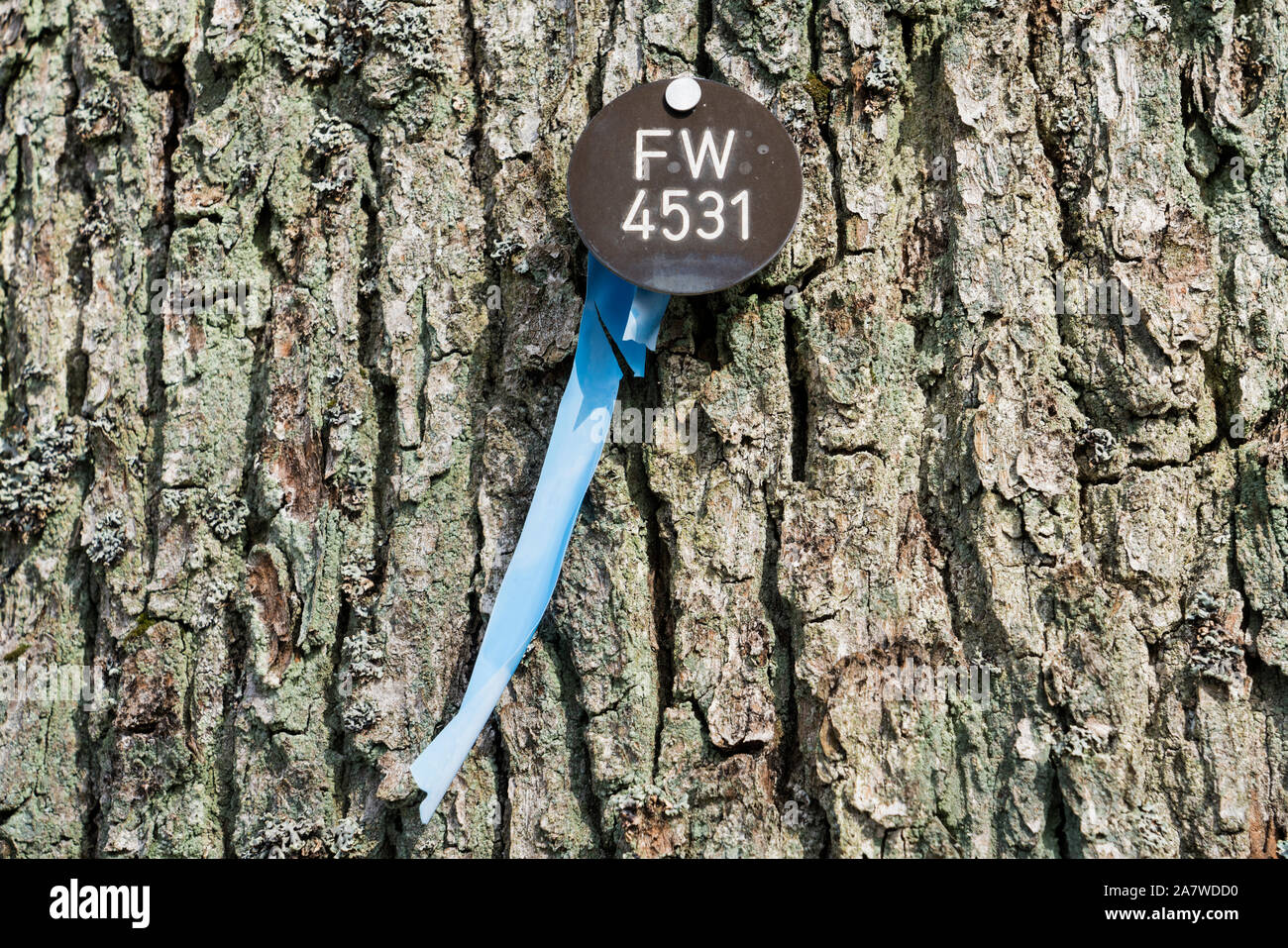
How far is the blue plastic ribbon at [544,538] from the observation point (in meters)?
1.92

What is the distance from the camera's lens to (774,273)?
2.01m

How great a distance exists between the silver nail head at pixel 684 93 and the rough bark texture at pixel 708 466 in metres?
0.14

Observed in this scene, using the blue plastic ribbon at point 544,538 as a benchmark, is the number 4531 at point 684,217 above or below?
above

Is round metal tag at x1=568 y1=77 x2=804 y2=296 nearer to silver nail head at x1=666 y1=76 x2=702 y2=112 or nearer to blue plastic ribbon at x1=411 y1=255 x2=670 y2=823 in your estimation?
silver nail head at x1=666 y1=76 x2=702 y2=112

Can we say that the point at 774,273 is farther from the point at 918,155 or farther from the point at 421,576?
the point at 421,576

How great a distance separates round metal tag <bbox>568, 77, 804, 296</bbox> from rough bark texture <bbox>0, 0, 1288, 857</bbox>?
11 cm

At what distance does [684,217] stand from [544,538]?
65 cm

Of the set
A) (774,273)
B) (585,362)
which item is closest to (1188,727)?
(774,273)

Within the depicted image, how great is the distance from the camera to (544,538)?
1937mm

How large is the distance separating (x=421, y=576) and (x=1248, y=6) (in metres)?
1.98

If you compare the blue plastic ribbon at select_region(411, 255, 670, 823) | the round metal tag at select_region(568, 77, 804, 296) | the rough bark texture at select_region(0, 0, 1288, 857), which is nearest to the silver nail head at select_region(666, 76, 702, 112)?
the round metal tag at select_region(568, 77, 804, 296)

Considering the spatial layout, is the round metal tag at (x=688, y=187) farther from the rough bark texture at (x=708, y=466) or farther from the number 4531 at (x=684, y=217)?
the rough bark texture at (x=708, y=466)

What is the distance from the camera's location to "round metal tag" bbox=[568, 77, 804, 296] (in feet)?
6.31

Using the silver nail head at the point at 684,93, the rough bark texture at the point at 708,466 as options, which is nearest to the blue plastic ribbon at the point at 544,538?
the rough bark texture at the point at 708,466
